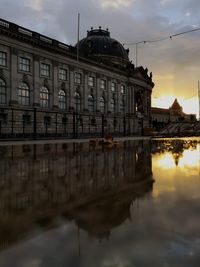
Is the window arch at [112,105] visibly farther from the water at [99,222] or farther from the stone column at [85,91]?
the water at [99,222]

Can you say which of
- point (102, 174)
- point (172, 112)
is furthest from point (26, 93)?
point (172, 112)

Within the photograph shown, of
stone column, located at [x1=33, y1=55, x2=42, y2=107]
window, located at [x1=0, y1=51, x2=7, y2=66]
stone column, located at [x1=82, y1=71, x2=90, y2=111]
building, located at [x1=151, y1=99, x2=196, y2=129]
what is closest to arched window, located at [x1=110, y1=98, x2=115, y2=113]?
stone column, located at [x1=82, y1=71, x2=90, y2=111]

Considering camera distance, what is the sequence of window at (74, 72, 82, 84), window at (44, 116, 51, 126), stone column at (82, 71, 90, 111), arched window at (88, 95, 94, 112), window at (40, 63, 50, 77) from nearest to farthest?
window at (44, 116, 51, 126)
window at (40, 63, 50, 77)
window at (74, 72, 82, 84)
stone column at (82, 71, 90, 111)
arched window at (88, 95, 94, 112)

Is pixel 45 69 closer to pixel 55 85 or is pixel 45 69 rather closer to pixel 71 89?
pixel 55 85

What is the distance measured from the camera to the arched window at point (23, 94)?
5144cm

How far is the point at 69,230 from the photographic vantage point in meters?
4.62

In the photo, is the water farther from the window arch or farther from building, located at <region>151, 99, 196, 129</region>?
building, located at <region>151, 99, 196, 129</region>

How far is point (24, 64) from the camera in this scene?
173 ft

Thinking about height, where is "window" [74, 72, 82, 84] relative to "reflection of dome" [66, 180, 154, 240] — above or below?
above

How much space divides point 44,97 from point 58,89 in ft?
13.6

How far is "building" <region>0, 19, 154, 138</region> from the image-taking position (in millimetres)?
48844

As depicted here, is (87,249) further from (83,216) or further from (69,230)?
(83,216)

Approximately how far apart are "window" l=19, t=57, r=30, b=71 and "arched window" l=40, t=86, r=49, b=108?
14.6ft

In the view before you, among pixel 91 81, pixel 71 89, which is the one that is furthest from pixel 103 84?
pixel 71 89
